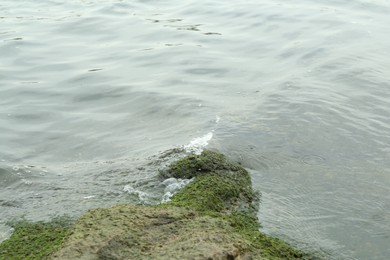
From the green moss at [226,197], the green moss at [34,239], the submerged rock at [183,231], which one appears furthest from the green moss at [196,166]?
the green moss at [34,239]

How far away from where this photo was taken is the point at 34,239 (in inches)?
191

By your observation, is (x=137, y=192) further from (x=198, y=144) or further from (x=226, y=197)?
(x=198, y=144)

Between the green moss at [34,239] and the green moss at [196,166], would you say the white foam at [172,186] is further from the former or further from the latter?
the green moss at [34,239]

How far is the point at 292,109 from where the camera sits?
29.8ft

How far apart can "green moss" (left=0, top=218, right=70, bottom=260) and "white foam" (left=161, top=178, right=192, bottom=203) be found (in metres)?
1.05

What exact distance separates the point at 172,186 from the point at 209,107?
374cm

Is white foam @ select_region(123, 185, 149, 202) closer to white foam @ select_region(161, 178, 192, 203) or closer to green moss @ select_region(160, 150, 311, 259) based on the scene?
white foam @ select_region(161, 178, 192, 203)

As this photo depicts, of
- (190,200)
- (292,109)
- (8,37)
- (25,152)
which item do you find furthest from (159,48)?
(190,200)

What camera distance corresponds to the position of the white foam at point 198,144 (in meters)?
7.06

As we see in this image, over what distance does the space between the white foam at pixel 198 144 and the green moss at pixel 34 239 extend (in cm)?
217

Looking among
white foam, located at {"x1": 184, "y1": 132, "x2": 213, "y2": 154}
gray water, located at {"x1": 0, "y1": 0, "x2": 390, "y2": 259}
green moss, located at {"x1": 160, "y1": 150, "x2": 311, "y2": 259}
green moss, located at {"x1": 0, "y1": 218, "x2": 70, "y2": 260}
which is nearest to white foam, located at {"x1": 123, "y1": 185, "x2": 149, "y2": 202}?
gray water, located at {"x1": 0, "y1": 0, "x2": 390, "y2": 259}

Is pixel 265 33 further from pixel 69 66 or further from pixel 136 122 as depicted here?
pixel 136 122

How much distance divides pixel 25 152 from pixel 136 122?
6.40ft

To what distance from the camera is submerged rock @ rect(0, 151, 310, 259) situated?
3846mm
